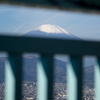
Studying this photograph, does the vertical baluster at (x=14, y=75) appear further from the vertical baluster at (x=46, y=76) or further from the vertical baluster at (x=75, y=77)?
the vertical baluster at (x=75, y=77)

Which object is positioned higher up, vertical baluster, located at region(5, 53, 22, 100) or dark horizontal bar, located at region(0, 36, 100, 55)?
dark horizontal bar, located at region(0, 36, 100, 55)

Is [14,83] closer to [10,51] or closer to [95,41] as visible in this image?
[10,51]

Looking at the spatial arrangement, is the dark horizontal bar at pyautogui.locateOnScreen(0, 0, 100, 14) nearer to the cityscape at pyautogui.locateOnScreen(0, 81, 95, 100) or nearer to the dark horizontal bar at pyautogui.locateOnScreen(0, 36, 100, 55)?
the dark horizontal bar at pyautogui.locateOnScreen(0, 36, 100, 55)

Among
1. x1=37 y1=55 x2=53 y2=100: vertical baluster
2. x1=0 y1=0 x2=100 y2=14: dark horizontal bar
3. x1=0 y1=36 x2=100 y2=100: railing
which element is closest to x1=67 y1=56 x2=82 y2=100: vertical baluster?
x1=0 y1=36 x2=100 y2=100: railing

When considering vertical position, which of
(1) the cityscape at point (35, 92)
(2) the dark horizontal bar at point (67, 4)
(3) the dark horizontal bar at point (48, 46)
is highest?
(2) the dark horizontal bar at point (67, 4)

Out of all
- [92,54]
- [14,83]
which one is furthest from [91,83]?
[14,83]

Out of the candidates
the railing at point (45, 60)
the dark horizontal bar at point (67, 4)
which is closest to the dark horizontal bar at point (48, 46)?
the railing at point (45, 60)

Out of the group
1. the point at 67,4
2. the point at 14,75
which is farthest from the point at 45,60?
the point at 67,4

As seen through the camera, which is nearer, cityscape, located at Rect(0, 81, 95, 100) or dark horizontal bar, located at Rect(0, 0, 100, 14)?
dark horizontal bar, located at Rect(0, 0, 100, 14)

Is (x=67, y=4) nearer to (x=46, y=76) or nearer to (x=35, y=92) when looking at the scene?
(x=46, y=76)

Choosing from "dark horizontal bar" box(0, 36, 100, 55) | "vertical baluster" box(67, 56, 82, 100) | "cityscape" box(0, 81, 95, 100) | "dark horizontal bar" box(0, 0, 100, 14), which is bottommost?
"cityscape" box(0, 81, 95, 100)
